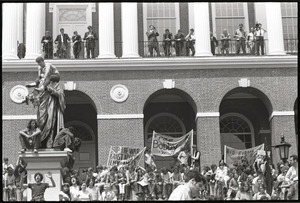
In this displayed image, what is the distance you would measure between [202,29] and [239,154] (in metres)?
6.52

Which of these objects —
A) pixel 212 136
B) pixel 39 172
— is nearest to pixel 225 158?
pixel 212 136

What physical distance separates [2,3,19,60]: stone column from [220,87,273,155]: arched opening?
32.7 ft

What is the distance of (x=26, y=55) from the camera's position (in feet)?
107

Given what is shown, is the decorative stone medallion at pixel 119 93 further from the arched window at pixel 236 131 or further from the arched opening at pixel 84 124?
the arched window at pixel 236 131

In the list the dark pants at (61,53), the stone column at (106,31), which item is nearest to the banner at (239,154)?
the stone column at (106,31)

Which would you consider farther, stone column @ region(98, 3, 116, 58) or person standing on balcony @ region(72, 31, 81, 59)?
stone column @ region(98, 3, 116, 58)

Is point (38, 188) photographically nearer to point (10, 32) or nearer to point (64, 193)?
point (64, 193)

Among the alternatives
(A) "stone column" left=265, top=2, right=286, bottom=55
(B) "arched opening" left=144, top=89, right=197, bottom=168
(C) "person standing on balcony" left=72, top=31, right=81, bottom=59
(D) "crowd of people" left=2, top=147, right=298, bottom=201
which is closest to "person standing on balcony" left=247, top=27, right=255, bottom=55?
(A) "stone column" left=265, top=2, right=286, bottom=55

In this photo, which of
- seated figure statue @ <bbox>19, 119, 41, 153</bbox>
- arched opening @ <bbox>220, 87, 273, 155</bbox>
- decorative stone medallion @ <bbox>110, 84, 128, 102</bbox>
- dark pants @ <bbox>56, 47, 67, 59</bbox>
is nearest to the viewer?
seated figure statue @ <bbox>19, 119, 41, 153</bbox>

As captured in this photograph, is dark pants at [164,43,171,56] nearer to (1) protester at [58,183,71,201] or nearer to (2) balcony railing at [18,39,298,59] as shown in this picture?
(2) balcony railing at [18,39,298,59]

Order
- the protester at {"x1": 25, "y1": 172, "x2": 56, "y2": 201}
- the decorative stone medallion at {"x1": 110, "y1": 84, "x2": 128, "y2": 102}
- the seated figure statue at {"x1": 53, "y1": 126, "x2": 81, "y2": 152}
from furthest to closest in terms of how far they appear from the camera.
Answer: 1. the decorative stone medallion at {"x1": 110, "y1": 84, "x2": 128, "y2": 102}
2. the seated figure statue at {"x1": 53, "y1": 126, "x2": 81, "y2": 152}
3. the protester at {"x1": 25, "y1": 172, "x2": 56, "y2": 201}

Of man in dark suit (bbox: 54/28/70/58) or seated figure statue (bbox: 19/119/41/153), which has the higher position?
man in dark suit (bbox: 54/28/70/58)

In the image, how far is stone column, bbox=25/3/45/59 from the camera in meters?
32.8

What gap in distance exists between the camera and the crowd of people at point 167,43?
32656 mm
